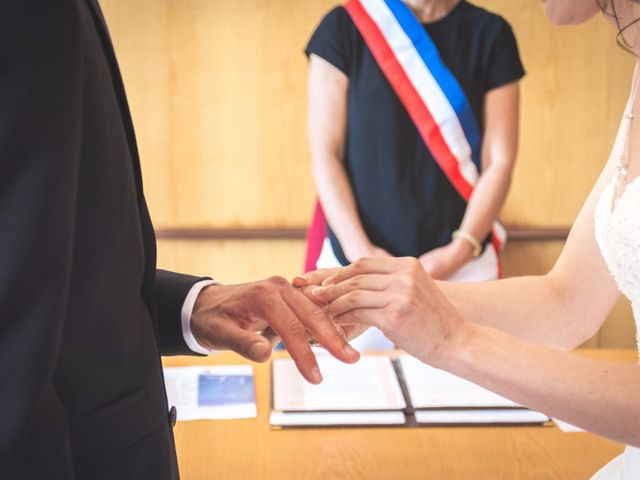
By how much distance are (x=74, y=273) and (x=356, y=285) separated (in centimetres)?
51

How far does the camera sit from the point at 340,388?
5.81 feet

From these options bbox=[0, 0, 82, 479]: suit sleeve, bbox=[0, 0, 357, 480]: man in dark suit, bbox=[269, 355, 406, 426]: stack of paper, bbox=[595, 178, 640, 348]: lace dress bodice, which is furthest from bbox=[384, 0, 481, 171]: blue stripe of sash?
bbox=[0, 0, 82, 479]: suit sleeve

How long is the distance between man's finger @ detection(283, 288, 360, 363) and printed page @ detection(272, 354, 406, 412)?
35 centimetres

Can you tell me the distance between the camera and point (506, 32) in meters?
2.54

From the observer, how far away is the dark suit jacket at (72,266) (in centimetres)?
79

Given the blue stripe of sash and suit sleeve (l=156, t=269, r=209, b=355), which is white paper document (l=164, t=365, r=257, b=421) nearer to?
suit sleeve (l=156, t=269, r=209, b=355)

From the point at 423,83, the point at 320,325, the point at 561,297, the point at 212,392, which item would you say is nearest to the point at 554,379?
the point at 320,325

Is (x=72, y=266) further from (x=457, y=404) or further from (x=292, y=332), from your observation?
(x=457, y=404)

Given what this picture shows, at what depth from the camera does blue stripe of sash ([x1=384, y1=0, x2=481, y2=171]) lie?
255cm

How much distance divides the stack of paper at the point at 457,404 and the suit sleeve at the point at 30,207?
1.00m

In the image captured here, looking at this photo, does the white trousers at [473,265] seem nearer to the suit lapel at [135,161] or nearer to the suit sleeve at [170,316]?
the suit sleeve at [170,316]

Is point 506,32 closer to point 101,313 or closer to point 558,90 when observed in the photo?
point 558,90

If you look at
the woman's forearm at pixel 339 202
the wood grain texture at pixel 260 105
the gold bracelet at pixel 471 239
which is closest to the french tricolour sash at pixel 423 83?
the gold bracelet at pixel 471 239

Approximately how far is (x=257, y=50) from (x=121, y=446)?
2.59 m
